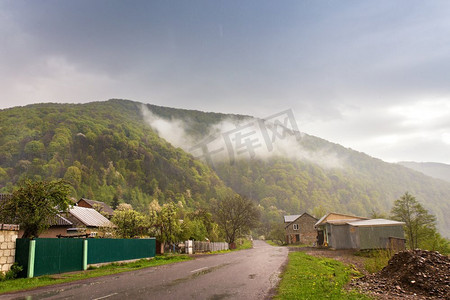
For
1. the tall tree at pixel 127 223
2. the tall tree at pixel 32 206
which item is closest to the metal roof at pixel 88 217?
the tall tree at pixel 127 223

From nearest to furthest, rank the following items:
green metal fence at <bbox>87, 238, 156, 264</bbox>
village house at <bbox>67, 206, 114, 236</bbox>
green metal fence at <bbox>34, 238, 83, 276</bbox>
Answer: green metal fence at <bbox>34, 238, 83, 276</bbox> < green metal fence at <bbox>87, 238, 156, 264</bbox> < village house at <bbox>67, 206, 114, 236</bbox>

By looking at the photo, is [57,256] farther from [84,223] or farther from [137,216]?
[137,216]

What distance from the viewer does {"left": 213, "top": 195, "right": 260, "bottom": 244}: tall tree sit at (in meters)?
73.4

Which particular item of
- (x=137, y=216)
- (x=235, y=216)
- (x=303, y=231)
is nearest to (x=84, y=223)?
(x=137, y=216)

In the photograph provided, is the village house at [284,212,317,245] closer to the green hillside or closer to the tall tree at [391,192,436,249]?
the tall tree at [391,192,436,249]

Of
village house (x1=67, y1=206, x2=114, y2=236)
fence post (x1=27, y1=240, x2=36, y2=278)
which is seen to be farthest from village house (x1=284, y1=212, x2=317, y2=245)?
fence post (x1=27, y1=240, x2=36, y2=278)

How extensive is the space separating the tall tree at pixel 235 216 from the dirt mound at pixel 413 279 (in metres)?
57.9

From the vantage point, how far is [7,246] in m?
17.5

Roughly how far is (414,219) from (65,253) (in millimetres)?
54201

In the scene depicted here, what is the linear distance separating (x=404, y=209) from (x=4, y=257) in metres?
57.2

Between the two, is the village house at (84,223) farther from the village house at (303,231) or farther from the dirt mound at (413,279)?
the village house at (303,231)

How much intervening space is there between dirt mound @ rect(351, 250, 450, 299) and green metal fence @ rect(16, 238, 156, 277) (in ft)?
55.2

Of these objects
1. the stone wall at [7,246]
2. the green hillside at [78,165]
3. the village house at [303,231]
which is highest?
the green hillside at [78,165]

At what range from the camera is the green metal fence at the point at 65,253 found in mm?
18047
